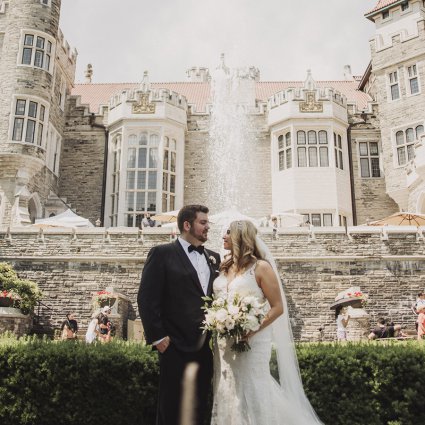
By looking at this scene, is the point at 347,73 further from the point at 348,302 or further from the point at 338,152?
the point at 348,302

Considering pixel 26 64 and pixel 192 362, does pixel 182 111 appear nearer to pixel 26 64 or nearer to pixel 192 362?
pixel 26 64

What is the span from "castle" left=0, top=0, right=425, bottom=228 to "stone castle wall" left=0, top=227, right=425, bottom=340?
500cm

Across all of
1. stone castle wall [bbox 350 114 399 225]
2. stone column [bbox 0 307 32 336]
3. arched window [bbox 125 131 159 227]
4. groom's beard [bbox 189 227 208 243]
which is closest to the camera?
groom's beard [bbox 189 227 208 243]

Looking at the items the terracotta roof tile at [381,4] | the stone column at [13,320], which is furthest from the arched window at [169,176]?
the terracotta roof tile at [381,4]

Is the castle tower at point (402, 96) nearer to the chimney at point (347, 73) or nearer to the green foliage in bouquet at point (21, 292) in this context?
the chimney at point (347, 73)

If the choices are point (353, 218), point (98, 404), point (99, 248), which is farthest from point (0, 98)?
point (98, 404)

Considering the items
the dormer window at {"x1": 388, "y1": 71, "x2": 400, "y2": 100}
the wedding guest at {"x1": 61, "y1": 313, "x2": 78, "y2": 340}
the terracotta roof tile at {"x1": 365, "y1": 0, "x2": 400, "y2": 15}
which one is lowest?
the wedding guest at {"x1": 61, "y1": 313, "x2": 78, "y2": 340}

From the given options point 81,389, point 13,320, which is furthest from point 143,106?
point 81,389

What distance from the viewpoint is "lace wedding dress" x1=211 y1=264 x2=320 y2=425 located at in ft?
14.0

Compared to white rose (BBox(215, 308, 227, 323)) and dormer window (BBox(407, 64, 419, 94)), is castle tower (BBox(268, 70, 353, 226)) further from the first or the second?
white rose (BBox(215, 308, 227, 323))

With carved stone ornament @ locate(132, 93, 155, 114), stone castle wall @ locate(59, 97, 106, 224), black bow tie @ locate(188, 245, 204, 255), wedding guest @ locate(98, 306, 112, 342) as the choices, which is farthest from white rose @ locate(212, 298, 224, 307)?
carved stone ornament @ locate(132, 93, 155, 114)

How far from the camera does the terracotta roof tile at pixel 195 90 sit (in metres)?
28.9

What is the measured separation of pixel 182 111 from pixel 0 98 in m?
8.06

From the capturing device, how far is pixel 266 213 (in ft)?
74.5
